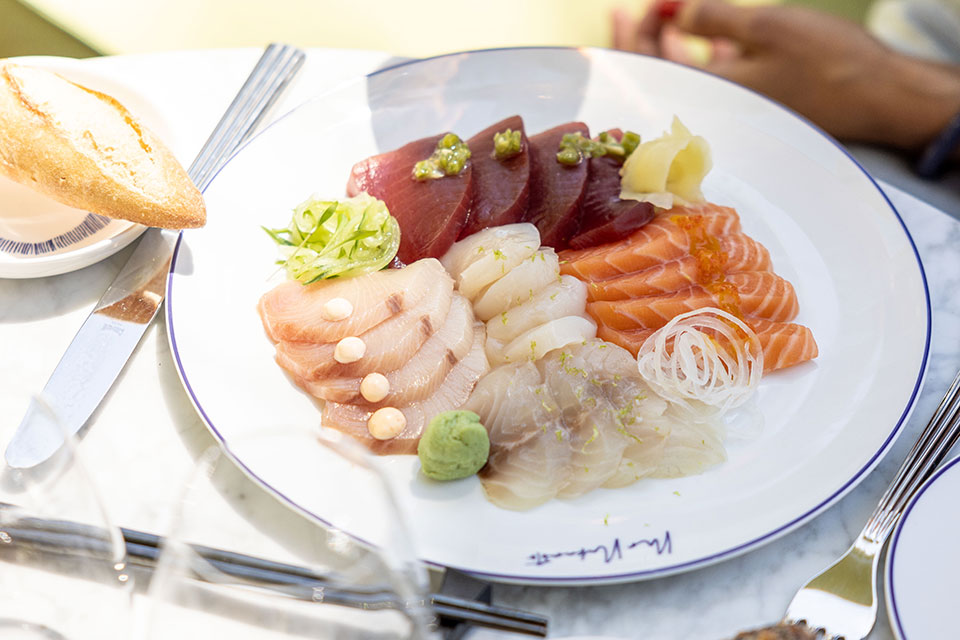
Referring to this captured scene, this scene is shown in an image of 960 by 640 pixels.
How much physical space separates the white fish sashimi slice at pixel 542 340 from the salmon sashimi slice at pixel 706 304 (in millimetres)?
103

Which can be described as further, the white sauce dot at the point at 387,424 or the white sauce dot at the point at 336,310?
the white sauce dot at the point at 336,310

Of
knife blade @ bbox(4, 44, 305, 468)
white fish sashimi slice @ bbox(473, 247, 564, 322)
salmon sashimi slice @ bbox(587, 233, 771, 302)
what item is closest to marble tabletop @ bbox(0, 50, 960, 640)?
knife blade @ bbox(4, 44, 305, 468)

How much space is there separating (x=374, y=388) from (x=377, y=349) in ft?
0.37

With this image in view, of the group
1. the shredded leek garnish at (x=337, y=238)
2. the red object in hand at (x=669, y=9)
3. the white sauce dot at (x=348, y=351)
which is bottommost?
the white sauce dot at (x=348, y=351)

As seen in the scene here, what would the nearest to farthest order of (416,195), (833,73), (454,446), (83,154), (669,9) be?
1. (454,446)
2. (83,154)
3. (416,195)
4. (833,73)
5. (669,9)

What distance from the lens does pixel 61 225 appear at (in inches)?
78.6

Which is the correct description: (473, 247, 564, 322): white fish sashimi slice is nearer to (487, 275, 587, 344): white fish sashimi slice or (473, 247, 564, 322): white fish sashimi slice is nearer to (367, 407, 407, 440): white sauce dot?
(487, 275, 587, 344): white fish sashimi slice

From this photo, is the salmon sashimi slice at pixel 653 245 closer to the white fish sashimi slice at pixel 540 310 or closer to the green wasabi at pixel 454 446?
the white fish sashimi slice at pixel 540 310

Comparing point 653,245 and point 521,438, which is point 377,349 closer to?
point 521,438

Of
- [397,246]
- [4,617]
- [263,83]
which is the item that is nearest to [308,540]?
[4,617]

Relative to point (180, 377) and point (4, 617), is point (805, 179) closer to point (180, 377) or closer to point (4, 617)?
point (180, 377)

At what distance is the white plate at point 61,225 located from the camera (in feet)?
6.04

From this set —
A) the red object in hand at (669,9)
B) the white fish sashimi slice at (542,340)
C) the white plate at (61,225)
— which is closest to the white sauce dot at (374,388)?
the white fish sashimi slice at (542,340)
